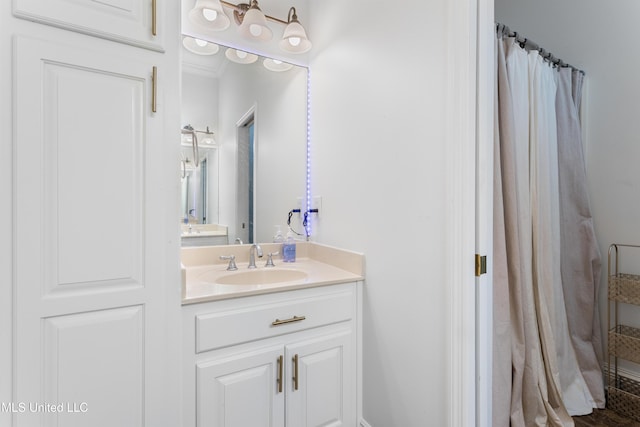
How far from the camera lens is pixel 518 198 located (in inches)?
57.7

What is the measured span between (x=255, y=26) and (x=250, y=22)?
40mm

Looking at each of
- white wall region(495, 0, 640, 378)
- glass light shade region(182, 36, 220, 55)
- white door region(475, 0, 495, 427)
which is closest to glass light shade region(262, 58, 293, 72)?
glass light shade region(182, 36, 220, 55)

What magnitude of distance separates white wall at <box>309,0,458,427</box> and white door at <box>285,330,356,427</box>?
10 centimetres

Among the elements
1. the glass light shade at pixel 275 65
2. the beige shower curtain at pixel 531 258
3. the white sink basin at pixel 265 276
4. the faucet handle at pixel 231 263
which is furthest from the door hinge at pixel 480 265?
the glass light shade at pixel 275 65

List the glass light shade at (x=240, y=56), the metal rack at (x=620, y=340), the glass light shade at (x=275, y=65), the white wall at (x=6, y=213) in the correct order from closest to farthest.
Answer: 1. the white wall at (x=6, y=213)
2. the metal rack at (x=620, y=340)
3. the glass light shade at (x=240, y=56)
4. the glass light shade at (x=275, y=65)

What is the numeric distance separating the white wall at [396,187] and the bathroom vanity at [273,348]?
5.1 inches

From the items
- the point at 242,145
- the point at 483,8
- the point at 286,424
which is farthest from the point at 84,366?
the point at 483,8

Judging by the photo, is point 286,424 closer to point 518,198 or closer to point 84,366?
point 84,366

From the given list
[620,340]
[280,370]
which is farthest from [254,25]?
[620,340]

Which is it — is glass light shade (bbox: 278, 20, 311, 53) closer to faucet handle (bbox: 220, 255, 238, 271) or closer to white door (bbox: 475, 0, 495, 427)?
white door (bbox: 475, 0, 495, 427)

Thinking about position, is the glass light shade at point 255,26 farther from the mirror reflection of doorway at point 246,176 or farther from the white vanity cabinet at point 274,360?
the white vanity cabinet at point 274,360

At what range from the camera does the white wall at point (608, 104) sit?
5.94 feet

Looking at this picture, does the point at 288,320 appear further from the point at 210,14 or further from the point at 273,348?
the point at 210,14

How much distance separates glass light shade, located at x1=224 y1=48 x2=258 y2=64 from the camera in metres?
1.76
